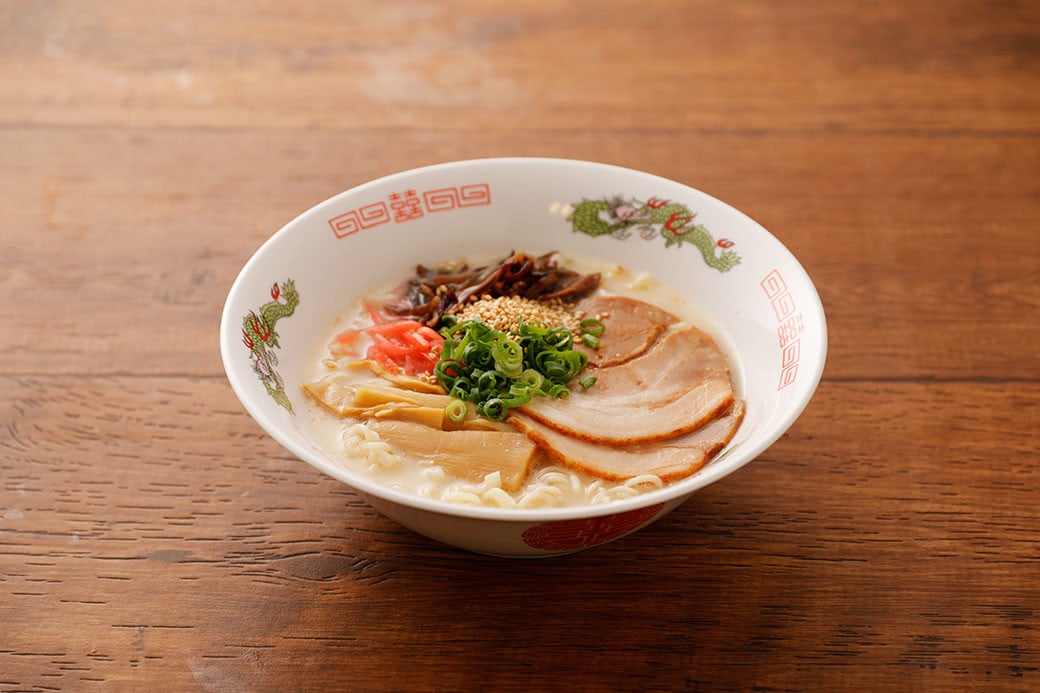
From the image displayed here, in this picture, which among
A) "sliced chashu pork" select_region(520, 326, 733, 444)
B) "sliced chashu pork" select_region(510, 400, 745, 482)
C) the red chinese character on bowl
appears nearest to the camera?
the red chinese character on bowl

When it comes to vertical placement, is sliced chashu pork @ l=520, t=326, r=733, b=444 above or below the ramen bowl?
below

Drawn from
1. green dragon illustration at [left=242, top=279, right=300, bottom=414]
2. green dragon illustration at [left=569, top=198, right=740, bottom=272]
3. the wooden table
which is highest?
green dragon illustration at [left=242, top=279, right=300, bottom=414]

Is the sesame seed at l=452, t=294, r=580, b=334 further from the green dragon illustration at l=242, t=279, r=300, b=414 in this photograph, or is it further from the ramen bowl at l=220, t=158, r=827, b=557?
the green dragon illustration at l=242, t=279, r=300, b=414

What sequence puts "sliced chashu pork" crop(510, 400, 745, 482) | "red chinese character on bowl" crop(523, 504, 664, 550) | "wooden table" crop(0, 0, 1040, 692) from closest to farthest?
1. "red chinese character on bowl" crop(523, 504, 664, 550)
2. "wooden table" crop(0, 0, 1040, 692)
3. "sliced chashu pork" crop(510, 400, 745, 482)

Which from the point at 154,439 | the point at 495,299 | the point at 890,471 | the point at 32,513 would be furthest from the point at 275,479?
the point at 890,471

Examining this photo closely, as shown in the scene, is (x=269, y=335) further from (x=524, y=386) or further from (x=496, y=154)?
(x=496, y=154)

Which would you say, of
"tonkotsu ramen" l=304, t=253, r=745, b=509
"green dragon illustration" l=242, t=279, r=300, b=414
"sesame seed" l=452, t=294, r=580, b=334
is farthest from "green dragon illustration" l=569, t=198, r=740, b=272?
"green dragon illustration" l=242, t=279, r=300, b=414

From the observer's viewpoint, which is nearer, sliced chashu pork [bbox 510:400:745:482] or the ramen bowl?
the ramen bowl
